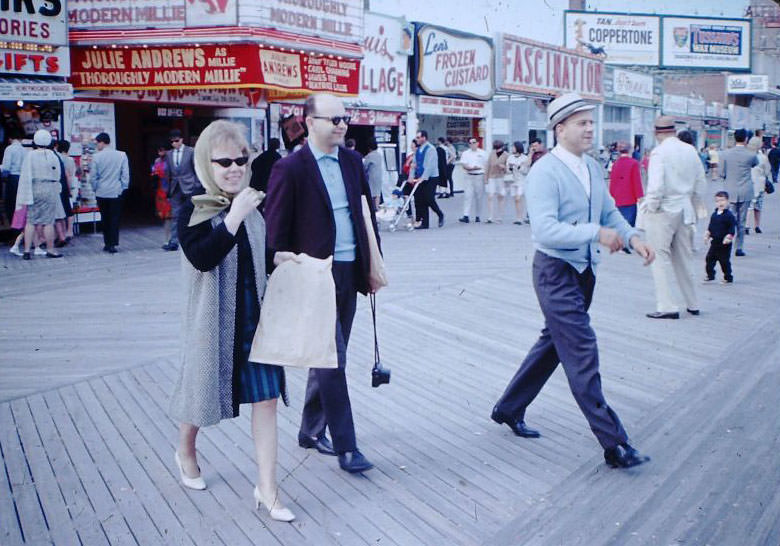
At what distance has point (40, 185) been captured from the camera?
12305 millimetres

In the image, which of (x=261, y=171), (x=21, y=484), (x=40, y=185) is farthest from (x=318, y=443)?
(x=40, y=185)

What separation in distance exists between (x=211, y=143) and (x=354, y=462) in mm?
1780

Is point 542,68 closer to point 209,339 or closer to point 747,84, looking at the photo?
point 209,339

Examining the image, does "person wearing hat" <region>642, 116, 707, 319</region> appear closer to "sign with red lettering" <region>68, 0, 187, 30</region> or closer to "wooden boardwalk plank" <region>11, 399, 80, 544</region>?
"wooden boardwalk plank" <region>11, 399, 80, 544</region>

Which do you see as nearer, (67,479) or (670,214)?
(67,479)

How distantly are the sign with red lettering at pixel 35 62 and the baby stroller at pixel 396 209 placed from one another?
6.25 m

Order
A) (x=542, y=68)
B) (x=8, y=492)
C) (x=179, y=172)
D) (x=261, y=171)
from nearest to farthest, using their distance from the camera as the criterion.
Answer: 1. (x=8, y=492)
2. (x=261, y=171)
3. (x=179, y=172)
4. (x=542, y=68)

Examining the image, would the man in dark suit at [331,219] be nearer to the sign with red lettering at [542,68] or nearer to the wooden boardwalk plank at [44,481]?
the wooden boardwalk plank at [44,481]

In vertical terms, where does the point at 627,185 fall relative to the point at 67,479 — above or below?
above

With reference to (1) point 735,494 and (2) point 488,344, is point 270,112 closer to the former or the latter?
(2) point 488,344

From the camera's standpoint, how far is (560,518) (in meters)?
3.94

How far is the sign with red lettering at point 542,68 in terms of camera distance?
1058 inches

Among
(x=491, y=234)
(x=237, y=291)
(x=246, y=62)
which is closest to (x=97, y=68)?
(x=246, y=62)

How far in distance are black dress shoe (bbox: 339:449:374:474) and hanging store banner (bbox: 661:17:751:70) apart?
59554 mm
